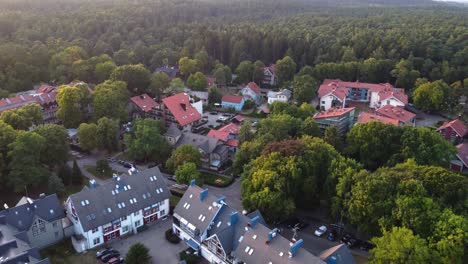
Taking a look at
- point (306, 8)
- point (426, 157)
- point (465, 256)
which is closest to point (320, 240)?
point (465, 256)

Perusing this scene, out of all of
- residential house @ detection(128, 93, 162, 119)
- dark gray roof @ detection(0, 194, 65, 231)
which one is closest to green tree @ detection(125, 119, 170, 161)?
residential house @ detection(128, 93, 162, 119)

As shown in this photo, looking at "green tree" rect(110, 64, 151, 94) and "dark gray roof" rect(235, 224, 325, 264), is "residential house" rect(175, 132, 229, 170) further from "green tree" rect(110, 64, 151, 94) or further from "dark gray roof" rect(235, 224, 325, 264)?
"green tree" rect(110, 64, 151, 94)

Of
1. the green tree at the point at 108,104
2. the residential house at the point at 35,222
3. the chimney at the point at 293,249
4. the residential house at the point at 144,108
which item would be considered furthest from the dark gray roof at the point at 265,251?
the residential house at the point at 144,108

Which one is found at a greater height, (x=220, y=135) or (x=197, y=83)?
(x=197, y=83)

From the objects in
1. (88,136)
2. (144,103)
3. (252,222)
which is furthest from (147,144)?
(252,222)

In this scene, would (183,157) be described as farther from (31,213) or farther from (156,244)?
(31,213)
